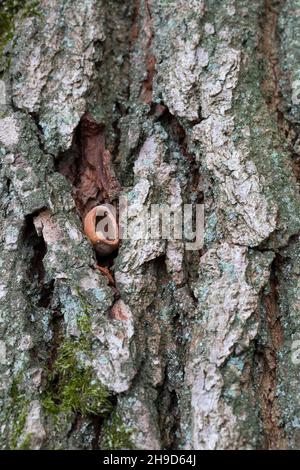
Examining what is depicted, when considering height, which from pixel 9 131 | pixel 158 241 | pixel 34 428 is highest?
pixel 9 131

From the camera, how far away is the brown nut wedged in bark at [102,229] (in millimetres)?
2500

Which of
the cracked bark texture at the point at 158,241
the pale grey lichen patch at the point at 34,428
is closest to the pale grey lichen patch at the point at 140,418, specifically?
the cracked bark texture at the point at 158,241

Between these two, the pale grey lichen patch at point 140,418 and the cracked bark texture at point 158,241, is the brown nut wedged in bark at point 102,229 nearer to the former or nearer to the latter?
the cracked bark texture at point 158,241

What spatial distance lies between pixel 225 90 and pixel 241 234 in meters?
0.69

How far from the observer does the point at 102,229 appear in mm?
2533

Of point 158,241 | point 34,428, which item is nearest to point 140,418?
point 34,428

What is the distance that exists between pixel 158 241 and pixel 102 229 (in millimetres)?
259

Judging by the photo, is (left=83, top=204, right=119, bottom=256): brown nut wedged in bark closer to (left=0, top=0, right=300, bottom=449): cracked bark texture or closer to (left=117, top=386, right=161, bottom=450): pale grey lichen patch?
(left=0, top=0, right=300, bottom=449): cracked bark texture

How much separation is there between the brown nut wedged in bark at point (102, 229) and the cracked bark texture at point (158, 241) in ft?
0.18

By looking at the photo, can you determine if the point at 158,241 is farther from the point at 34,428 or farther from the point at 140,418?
the point at 34,428

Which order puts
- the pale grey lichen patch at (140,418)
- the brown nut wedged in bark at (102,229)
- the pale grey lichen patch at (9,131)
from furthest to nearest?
the pale grey lichen patch at (9,131), the brown nut wedged in bark at (102,229), the pale grey lichen patch at (140,418)

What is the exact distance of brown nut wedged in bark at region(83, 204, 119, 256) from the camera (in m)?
2.50
